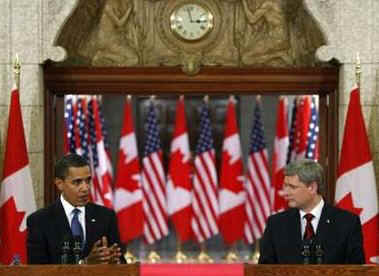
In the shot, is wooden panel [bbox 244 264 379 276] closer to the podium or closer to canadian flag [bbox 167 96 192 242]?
the podium

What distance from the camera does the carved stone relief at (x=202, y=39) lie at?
29.8 ft

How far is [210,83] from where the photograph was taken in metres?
9.01

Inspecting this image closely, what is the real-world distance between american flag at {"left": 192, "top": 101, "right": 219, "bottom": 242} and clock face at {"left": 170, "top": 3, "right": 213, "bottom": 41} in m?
5.29

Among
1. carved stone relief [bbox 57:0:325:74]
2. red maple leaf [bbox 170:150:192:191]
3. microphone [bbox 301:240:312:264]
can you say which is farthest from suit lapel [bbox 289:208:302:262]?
red maple leaf [bbox 170:150:192:191]

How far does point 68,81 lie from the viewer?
29.3 feet

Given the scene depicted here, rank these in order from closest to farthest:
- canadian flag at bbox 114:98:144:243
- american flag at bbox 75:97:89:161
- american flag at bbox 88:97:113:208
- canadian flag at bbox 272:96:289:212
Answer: american flag at bbox 75:97:89:161, american flag at bbox 88:97:113:208, canadian flag at bbox 272:96:289:212, canadian flag at bbox 114:98:144:243

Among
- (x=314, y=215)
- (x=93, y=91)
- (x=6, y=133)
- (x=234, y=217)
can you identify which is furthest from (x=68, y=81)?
(x=234, y=217)

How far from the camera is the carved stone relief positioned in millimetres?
9094

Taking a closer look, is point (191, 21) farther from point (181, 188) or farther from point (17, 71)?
point (181, 188)

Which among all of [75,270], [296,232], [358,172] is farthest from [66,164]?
[358,172]

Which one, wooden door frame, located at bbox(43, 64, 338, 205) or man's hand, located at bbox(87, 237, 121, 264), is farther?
wooden door frame, located at bbox(43, 64, 338, 205)

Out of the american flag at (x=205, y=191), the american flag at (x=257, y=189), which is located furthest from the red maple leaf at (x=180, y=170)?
the american flag at (x=257, y=189)

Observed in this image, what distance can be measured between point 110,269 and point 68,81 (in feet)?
13.0

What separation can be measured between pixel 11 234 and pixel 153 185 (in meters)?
6.44
